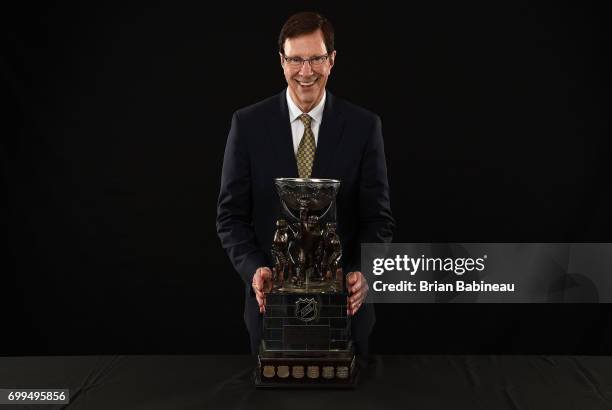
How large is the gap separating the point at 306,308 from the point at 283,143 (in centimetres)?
95

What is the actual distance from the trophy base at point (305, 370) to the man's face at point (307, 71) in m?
1.14

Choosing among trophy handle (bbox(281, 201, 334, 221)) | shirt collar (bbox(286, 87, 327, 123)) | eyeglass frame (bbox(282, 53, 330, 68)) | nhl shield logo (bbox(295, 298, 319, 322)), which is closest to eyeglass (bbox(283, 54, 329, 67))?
eyeglass frame (bbox(282, 53, 330, 68))

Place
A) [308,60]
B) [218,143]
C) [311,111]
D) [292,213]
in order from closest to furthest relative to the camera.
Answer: [292,213], [308,60], [311,111], [218,143]

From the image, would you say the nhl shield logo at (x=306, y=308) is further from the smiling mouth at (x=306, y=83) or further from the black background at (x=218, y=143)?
the black background at (x=218, y=143)

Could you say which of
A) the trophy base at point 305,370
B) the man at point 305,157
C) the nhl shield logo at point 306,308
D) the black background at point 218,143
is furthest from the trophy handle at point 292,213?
the black background at point 218,143

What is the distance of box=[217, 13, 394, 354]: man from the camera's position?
2.82 m

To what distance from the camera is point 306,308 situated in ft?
6.79

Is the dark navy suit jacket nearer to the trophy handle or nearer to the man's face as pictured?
the man's face

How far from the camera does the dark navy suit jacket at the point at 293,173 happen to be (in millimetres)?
2846

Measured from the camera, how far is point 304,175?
9.41 feet

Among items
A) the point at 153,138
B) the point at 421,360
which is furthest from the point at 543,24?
the point at 421,360

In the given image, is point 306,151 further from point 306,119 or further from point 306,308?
point 306,308

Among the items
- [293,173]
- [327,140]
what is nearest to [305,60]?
[327,140]

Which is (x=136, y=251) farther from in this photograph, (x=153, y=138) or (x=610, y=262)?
(x=610, y=262)
